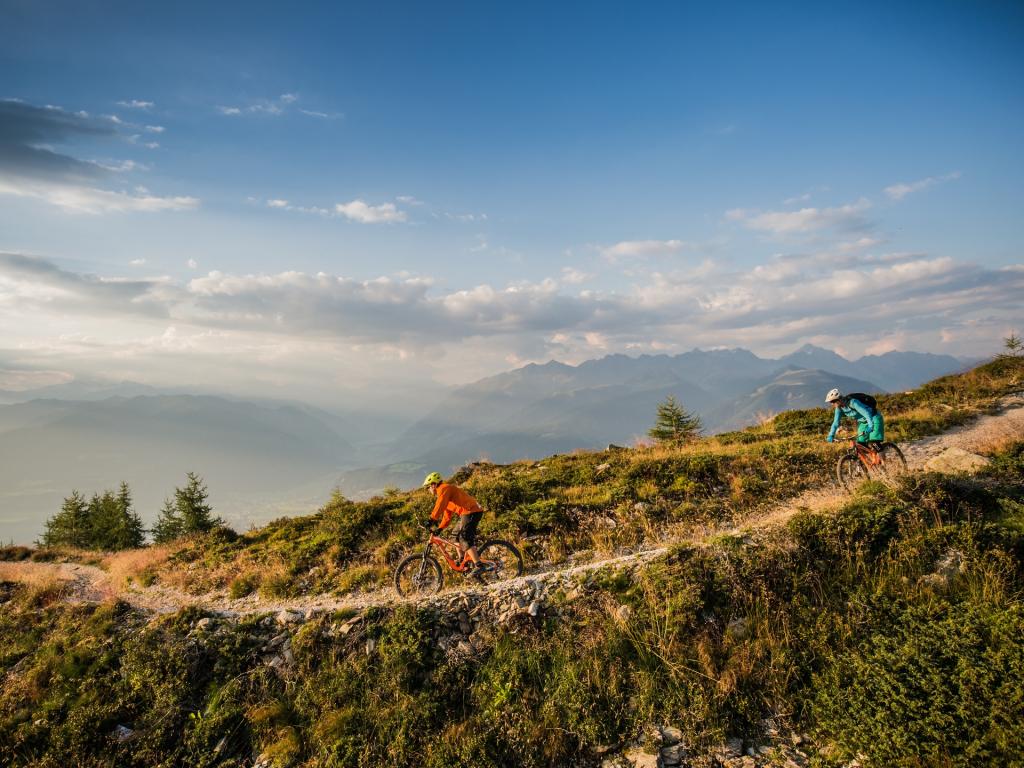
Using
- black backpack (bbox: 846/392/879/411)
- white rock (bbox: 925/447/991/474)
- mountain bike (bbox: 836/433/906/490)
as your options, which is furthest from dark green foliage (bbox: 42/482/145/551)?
white rock (bbox: 925/447/991/474)

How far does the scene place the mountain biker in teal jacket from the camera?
A: 43.4 feet

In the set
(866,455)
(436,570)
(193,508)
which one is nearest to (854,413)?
(866,455)

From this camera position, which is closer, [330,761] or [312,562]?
[330,761]

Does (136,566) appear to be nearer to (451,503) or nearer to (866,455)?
(451,503)

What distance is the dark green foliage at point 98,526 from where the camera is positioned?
36.9m

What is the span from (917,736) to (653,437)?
1042 inches

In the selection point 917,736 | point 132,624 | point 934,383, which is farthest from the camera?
point 934,383

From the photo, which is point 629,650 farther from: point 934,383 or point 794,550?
point 934,383

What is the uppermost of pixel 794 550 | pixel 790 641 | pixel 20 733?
pixel 794 550

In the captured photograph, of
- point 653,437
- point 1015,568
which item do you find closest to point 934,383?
point 653,437

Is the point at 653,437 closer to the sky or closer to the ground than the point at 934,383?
closer to the ground

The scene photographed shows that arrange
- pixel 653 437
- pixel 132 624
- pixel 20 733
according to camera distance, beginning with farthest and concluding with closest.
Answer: pixel 653 437, pixel 132 624, pixel 20 733

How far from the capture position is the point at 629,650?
27.4ft

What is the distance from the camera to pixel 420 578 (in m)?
11.7
